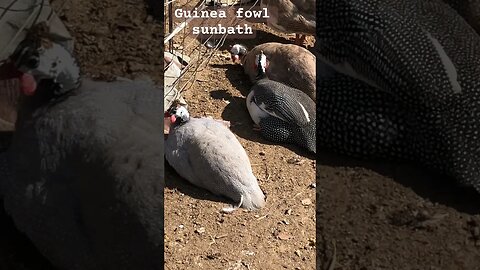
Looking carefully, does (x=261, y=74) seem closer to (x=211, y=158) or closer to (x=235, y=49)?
(x=235, y=49)

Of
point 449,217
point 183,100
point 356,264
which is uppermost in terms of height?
point 183,100

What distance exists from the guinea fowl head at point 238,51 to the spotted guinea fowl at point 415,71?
0.15 metres

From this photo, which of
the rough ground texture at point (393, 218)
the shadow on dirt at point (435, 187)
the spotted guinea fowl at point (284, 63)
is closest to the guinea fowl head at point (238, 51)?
the spotted guinea fowl at point (284, 63)

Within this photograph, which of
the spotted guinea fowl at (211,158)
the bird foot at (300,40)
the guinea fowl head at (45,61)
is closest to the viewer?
the guinea fowl head at (45,61)

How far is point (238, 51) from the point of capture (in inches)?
54.0

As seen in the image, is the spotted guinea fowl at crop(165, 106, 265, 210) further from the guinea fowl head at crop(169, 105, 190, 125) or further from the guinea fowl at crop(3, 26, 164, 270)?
the guinea fowl at crop(3, 26, 164, 270)

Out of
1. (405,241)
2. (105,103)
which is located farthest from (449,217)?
(105,103)

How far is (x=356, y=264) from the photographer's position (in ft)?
4.29

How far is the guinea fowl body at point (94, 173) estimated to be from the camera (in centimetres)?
123

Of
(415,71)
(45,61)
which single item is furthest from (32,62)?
(415,71)

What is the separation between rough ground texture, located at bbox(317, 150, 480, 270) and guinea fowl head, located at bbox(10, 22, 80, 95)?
1.63 ft

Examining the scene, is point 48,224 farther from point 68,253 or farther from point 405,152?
point 405,152

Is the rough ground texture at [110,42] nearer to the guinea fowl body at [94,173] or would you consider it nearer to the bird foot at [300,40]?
the guinea fowl body at [94,173]

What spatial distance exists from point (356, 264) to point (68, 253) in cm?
54
